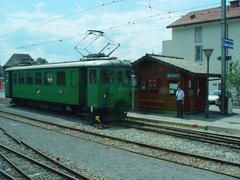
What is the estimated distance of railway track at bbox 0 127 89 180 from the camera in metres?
9.68

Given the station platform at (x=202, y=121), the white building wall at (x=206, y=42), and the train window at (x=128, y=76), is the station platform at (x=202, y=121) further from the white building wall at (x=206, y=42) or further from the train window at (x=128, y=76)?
the white building wall at (x=206, y=42)

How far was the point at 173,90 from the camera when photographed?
75.9 feet

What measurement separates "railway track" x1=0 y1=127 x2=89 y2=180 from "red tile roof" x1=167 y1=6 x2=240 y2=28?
124 ft

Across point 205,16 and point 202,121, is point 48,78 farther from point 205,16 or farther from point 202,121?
point 205,16

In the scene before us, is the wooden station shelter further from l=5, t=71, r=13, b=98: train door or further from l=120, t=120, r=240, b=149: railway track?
l=5, t=71, r=13, b=98: train door

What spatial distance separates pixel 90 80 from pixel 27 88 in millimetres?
9247

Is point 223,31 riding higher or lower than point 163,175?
higher

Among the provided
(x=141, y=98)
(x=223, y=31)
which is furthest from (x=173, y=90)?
(x=223, y=31)

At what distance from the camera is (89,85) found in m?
20.1

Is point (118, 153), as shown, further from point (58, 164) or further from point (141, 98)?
point (141, 98)

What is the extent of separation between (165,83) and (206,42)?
94.4 feet

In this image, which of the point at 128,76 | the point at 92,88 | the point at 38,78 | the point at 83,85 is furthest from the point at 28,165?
the point at 38,78

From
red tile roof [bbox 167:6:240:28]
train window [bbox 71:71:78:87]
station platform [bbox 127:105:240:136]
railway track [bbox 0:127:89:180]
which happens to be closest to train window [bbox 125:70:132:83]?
station platform [bbox 127:105:240:136]

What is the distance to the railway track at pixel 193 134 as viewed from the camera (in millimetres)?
14373
